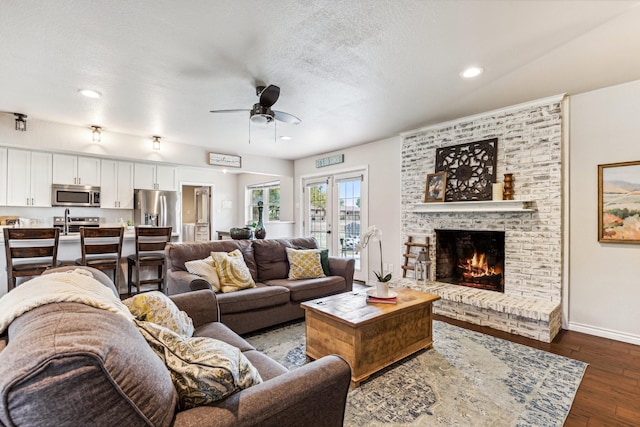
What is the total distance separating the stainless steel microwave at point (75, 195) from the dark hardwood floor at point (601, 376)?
237 inches

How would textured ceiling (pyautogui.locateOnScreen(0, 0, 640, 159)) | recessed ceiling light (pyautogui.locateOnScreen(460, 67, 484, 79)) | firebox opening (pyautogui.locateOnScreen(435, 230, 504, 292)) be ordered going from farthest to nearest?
firebox opening (pyautogui.locateOnScreen(435, 230, 504, 292)) < recessed ceiling light (pyautogui.locateOnScreen(460, 67, 484, 79)) < textured ceiling (pyautogui.locateOnScreen(0, 0, 640, 159))

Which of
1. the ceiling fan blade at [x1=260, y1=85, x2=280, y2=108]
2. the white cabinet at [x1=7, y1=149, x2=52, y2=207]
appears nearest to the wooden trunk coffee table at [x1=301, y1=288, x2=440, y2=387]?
the ceiling fan blade at [x1=260, y1=85, x2=280, y2=108]

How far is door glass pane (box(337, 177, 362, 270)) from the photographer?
558 cm

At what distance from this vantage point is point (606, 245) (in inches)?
122

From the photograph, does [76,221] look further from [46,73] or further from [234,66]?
[234,66]

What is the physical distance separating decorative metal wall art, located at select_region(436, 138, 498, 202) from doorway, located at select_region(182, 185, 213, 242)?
19.8 ft

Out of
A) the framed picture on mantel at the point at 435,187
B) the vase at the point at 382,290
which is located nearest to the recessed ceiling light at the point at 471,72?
the framed picture on mantel at the point at 435,187

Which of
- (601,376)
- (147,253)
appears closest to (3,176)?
(147,253)

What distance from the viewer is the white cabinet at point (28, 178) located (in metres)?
4.69

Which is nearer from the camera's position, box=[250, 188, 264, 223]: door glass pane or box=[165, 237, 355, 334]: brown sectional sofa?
box=[165, 237, 355, 334]: brown sectional sofa

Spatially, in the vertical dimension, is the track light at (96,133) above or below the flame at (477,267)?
above

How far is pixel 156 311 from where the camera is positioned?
1.64 metres

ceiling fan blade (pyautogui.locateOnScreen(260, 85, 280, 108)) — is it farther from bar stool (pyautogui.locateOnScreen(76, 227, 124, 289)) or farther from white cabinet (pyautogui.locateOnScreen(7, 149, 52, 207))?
white cabinet (pyautogui.locateOnScreen(7, 149, 52, 207))

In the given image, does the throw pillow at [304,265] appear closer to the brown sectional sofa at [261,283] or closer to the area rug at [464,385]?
the brown sectional sofa at [261,283]
